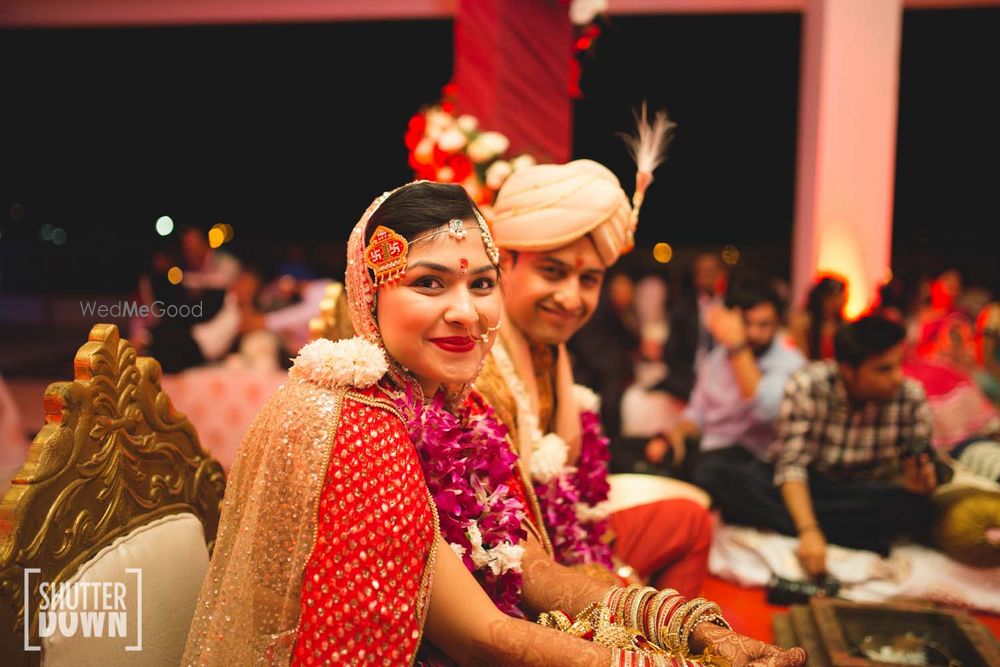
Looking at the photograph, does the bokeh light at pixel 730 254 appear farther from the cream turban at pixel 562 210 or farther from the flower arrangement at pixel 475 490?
the flower arrangement at pixel 475 490

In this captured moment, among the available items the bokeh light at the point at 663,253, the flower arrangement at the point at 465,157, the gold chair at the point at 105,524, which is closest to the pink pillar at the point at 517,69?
the flower arrangement at the point at 465,157

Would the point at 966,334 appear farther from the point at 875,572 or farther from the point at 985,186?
the point at 985,186

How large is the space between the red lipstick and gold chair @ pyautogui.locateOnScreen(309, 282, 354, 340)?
610mm

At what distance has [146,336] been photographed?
532 cm

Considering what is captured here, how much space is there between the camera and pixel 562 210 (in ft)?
6.98

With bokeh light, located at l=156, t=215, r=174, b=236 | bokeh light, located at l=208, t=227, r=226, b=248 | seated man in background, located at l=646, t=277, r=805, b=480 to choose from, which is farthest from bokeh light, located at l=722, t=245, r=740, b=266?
bokeh light, located at l=156, t=215, r=174, b=236

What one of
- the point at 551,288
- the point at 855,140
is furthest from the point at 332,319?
the point at 855,140

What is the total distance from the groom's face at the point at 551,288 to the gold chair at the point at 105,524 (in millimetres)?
922

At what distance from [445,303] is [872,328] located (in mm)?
2325

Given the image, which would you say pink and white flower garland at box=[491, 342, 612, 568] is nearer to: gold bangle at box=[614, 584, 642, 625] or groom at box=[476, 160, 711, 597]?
groom at box=[476, 160, 711, 597]

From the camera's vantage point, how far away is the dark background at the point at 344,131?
29.8 feet

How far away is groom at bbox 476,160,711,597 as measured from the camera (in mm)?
2135

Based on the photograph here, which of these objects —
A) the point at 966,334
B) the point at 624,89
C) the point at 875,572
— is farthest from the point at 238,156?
the point at 875,572

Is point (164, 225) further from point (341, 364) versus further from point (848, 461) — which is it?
point (341, 364)
